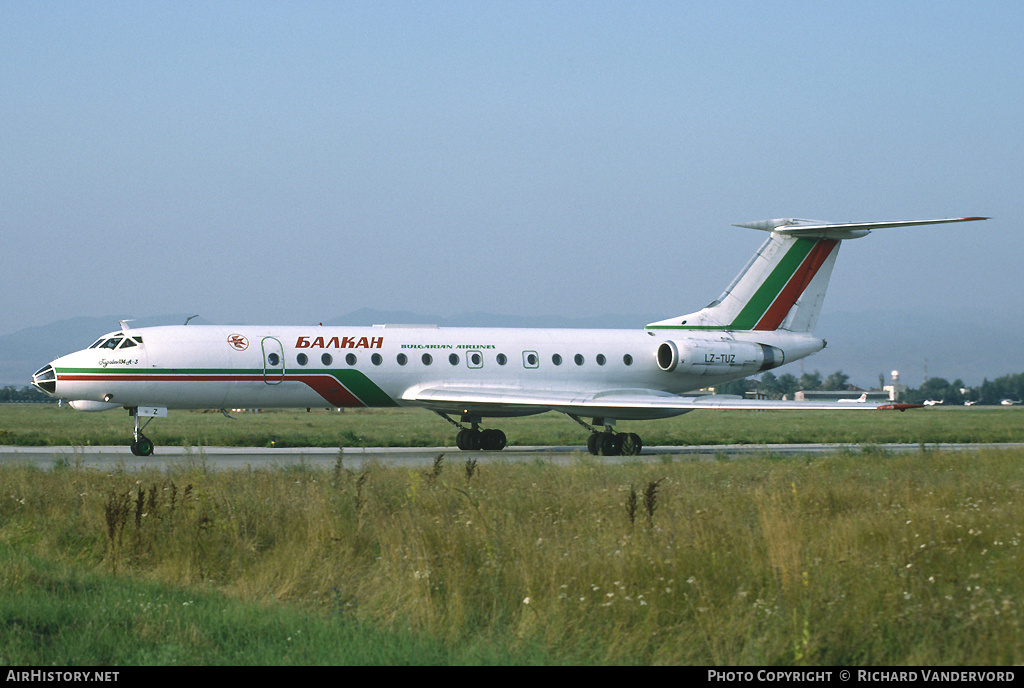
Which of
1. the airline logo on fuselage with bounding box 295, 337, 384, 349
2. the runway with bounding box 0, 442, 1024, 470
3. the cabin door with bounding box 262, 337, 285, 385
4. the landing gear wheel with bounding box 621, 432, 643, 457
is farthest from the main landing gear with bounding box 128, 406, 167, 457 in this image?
the landing gear wheel with bounding box 621, 432, 643, 457

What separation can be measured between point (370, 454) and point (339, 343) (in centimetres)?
273

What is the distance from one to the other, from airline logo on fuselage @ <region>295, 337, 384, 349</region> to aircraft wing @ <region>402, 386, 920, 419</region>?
1.48 meters

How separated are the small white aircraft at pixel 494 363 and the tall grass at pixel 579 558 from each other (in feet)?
30.6

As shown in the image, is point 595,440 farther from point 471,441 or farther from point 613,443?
point 471,441

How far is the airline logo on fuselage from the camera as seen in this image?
22578 millimetres

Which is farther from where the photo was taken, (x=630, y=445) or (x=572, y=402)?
(x=630, y=445)

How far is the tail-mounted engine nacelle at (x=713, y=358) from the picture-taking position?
2500 cm

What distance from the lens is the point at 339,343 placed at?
900 inches

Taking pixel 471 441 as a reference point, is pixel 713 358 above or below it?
above

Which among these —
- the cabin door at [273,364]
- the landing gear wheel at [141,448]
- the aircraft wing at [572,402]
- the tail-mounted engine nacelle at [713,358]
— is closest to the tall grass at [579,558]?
the landing gear wheel at [141,448]

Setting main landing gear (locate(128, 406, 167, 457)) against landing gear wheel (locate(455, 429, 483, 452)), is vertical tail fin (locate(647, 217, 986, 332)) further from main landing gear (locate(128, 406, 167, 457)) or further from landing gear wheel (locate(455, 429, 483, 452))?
main landing gear (locate(128, 406, 167, 457))

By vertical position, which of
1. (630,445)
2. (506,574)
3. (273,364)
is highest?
(273,364)

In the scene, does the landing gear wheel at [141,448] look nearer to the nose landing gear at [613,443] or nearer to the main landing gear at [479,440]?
the main landing gear at [479,440]

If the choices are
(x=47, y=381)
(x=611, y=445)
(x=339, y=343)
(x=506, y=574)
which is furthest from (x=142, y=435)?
(x=506, y=574)
